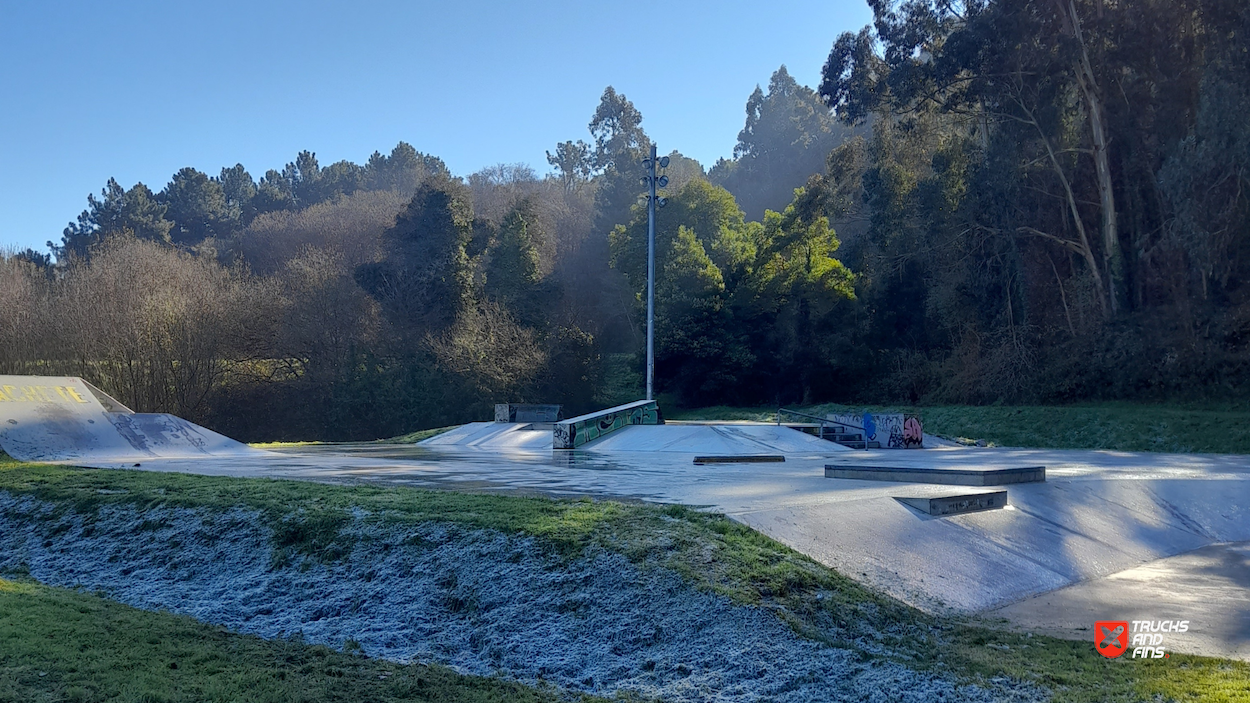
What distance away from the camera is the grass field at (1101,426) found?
922 inches

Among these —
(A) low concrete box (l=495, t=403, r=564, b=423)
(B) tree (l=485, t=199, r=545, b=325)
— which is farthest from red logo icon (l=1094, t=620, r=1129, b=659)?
(B) tree (l=485, t=199, r=545, b=325)

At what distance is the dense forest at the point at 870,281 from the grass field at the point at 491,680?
2297 cm

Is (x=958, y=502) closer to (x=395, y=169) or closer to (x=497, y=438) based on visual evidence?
(x=497, y=438)

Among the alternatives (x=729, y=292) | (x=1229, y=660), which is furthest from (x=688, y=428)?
(x=729, y=292)

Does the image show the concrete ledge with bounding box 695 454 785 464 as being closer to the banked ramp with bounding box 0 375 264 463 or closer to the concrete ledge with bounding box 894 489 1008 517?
the concrete ledge with bounding box 894 489 1008 517

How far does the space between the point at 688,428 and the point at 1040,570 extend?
11.7m

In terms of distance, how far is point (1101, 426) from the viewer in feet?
85.7

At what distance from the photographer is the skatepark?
7461 mm

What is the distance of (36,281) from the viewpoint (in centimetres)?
3672

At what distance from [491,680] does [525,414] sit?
2097 centimetres

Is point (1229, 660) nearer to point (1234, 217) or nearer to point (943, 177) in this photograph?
point (1234, 217)

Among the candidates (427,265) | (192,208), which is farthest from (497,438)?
(192,208)

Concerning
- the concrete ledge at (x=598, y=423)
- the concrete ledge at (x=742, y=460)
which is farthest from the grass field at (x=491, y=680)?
the concrete ledge at (x=598, y=423)

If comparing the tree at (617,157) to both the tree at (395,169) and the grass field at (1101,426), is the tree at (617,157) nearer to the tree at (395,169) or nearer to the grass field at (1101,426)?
the tree at (395,169)
